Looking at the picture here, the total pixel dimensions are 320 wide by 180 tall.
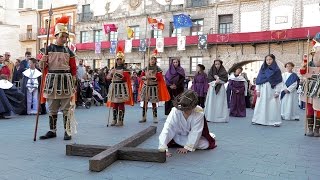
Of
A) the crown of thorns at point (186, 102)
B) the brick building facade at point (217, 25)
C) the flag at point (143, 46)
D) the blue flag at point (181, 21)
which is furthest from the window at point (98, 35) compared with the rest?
the crown of thorns at point (186, 102)

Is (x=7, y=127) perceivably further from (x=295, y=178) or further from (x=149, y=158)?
(x=295, y=178)

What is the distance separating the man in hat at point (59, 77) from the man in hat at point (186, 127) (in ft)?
6.76

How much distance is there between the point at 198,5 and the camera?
2884 cm

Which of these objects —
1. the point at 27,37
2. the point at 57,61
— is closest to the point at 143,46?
the point at 27,37

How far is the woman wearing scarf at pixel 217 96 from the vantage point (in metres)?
10.1

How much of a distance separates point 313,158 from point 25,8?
4757 cm

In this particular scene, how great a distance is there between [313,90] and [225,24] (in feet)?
70.3

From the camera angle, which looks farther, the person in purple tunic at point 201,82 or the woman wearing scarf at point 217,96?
the person in purple tunic at point 201,82

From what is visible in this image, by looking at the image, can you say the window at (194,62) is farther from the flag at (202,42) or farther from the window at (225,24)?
the window at (225,24)

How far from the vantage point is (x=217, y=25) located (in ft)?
91.4

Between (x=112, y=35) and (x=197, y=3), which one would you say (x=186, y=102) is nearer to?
(x=197, y=3)

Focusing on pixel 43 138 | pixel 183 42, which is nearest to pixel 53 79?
pixel 43 138

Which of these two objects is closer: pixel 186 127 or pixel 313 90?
pixel 186 127

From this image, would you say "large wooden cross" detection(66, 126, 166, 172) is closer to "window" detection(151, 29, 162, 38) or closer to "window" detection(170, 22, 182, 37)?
"window" detection(170, 22, 182, 37)
